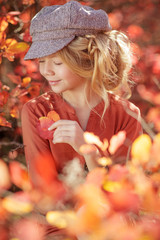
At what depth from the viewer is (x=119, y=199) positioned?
118cm

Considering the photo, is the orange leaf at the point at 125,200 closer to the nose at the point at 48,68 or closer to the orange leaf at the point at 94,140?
the orange leaf at the point at 94,140

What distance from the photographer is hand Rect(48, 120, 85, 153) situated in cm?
182

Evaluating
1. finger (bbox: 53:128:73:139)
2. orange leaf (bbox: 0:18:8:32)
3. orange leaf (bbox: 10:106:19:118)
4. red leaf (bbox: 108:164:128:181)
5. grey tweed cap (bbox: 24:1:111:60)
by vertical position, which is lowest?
orange leaf (bbox: 10:106:19:118)

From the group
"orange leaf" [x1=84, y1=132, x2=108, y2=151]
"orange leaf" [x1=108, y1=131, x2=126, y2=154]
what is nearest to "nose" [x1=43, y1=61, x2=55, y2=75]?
"orange leaf" [x1=84, y1=132, x2=108, y2=151]

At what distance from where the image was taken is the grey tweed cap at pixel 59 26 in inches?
73.9

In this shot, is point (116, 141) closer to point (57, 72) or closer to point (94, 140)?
point (94, 140)

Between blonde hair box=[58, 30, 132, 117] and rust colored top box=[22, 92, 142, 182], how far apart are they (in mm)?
122

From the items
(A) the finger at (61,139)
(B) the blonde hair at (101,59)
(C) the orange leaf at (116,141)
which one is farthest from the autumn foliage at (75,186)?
(B) the blonde hair at (101,59)

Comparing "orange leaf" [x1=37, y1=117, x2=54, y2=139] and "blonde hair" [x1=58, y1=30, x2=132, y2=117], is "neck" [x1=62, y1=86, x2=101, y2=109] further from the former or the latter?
"orange leaf" [x1=37, y1=117, x2=54, y2=139]

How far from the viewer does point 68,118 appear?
2.15 m

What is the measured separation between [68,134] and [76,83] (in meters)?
0.36

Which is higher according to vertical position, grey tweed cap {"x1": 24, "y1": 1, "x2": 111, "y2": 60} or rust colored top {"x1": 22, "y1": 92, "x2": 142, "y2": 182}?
grey tweed cap {"x1": 24, "y1": 1, "x2": 111, "y2": 60}

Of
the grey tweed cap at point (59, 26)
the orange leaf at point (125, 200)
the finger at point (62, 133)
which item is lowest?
the finger at point (62, 133)

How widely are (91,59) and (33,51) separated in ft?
1.06
